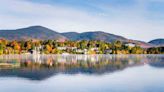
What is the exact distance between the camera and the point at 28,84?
24.2 m

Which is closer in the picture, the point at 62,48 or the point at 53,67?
the point at 53,67

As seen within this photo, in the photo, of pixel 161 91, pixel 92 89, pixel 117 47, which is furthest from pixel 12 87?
pixel 117 47

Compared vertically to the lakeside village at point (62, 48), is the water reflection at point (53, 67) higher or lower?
lower

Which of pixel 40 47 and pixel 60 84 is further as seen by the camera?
pixel 40 47

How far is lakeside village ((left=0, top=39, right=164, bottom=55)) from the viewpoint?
10876 centimetres

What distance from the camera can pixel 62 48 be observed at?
410 ft

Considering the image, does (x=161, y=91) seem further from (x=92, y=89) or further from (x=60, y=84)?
(x=60, y=84)

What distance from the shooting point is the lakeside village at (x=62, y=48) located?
357ft

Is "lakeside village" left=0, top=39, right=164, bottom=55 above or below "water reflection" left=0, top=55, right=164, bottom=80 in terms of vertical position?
above

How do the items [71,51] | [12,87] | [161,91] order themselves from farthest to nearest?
[71,51] < [12,87] < [161,91]

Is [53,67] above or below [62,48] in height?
below

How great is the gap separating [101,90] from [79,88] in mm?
1748

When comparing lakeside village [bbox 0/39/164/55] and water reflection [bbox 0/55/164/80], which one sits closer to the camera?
water reflection [bbox 0/55/164/80]

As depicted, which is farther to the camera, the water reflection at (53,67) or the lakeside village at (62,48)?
the lakeside village at (62,48)
